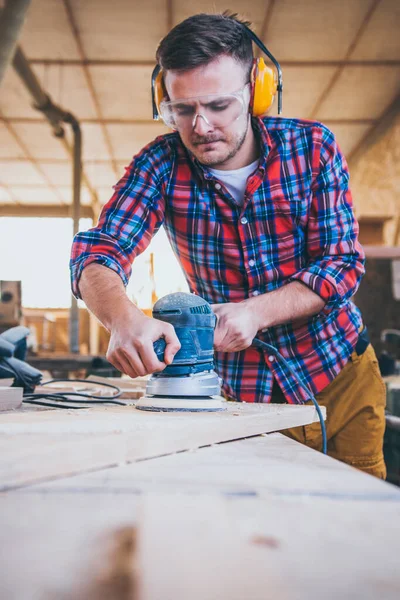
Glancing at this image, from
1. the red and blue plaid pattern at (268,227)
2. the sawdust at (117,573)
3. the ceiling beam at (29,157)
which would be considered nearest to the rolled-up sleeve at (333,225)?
the red and blue plaid pattern at (268,227)

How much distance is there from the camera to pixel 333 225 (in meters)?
1.52

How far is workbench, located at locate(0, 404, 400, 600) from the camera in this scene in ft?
1.13

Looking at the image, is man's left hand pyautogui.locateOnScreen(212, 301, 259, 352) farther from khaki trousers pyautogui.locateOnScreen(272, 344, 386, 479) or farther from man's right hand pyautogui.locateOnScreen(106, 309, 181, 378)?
khaki trousers pyautogui.locateOnScreen(272, 344, 386, 479)

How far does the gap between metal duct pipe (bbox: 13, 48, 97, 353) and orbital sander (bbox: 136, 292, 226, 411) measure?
5.09m

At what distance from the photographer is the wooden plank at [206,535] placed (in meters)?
0.34

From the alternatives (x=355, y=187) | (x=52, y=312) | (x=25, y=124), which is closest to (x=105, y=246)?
(x=25, y=124)

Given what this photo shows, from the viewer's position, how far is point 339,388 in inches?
63.9

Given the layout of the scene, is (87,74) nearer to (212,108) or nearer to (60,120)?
(60,120)

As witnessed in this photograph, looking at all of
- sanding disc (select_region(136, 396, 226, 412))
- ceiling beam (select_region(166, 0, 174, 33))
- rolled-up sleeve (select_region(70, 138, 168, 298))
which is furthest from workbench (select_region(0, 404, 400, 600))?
ceiling beam (select_region(166, 0, 174, 33))

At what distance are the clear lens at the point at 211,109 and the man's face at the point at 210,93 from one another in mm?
11

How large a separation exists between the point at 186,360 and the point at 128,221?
0.61 metres

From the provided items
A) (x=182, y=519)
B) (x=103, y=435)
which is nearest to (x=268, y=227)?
(x=103, y=435)

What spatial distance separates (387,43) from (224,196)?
15.0 feet

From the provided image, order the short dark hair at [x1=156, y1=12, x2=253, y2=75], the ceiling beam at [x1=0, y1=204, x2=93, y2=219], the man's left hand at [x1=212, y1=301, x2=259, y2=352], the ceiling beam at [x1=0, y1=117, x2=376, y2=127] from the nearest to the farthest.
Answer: the man's left hand at [x1=212, y1=301, x2=259, y2=352], the short dark hair at [x1=156, y1=12, x2=253, y2=75], the ceiling beam at [x1=0, y1=117, x2=376, y2=127], the ceiling beam at [x1=0, y1=204, x2=93, y2=219]
